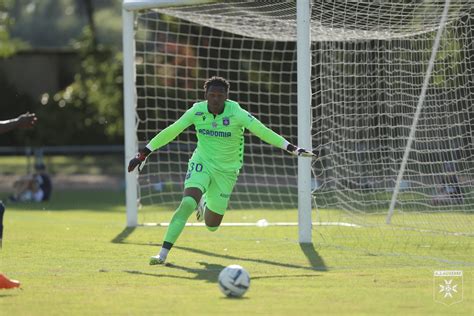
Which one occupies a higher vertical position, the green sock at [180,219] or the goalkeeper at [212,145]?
the goalkeeper at [212,145]

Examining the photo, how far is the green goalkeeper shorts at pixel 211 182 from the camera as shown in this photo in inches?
495

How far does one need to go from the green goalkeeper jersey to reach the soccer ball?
311cm

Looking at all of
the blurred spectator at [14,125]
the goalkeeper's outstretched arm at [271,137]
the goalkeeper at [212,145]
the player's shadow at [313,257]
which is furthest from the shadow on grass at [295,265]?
the blurred spectator at [14,125]

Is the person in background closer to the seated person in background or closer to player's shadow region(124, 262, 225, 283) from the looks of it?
player's shadow region(124, 262, 225, 283)

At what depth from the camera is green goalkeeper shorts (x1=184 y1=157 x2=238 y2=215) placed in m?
12.6

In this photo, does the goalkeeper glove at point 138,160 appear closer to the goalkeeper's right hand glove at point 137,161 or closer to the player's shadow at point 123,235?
the goalkeeper's right hand glove at point 137,161

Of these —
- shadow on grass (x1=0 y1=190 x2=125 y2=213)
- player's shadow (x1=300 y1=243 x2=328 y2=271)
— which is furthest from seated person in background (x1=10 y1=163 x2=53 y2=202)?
player's shadow (x1=300 y1=243 x2=328 y2=271)

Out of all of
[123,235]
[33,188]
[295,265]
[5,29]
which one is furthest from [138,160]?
[5,29]

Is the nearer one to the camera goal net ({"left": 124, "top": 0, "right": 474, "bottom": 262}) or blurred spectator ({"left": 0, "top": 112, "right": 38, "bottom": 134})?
blurred spectator ({"left": 0, "top": 112, "right": 38, "bottom": 134})

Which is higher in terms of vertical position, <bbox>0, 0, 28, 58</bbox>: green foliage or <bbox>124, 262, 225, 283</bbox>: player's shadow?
<bbox>0, 0, 28, 58</bbox>: green foliage

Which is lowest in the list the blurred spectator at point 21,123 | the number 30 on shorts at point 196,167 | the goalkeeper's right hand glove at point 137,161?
the number 30 on shorts at point 196,167

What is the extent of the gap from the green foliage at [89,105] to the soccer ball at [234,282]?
26.0m

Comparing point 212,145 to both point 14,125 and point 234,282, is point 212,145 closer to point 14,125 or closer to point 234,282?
point 14,125

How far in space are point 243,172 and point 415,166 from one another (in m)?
7.69
